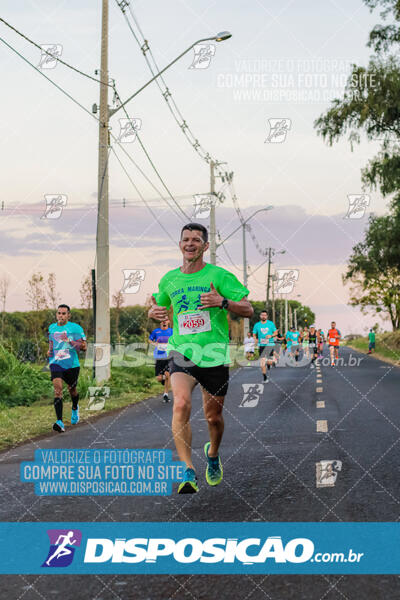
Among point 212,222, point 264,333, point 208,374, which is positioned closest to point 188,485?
point 208,374

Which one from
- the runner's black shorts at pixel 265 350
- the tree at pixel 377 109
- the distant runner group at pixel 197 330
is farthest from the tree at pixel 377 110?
the distant runner group at pixel 197 330

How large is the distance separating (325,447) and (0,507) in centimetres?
391

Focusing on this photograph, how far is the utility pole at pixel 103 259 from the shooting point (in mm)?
17578

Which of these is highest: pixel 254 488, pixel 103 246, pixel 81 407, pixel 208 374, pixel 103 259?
pixel 103 246

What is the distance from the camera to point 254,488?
6.43 metres

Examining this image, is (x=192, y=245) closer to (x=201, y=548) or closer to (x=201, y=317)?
(x=201, y=317)

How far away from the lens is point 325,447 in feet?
28.1

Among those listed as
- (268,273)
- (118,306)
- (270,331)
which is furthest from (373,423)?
(268,273)

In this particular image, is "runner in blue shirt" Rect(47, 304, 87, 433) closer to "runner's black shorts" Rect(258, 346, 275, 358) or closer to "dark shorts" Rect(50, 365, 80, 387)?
"dark shorts" Rect(50, 365, 80, 387)

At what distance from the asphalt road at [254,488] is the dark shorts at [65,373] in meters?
0.71

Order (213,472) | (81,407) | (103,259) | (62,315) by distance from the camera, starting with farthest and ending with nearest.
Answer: (103,259) → (81,407) → (62,315) → (213,472)

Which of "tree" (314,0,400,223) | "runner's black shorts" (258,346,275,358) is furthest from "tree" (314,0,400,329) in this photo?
"runner's black shorts" (258,346,275,358)

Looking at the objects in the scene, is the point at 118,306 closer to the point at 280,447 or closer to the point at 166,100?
the point at 166,100

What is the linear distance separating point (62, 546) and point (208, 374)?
178 centimetres
